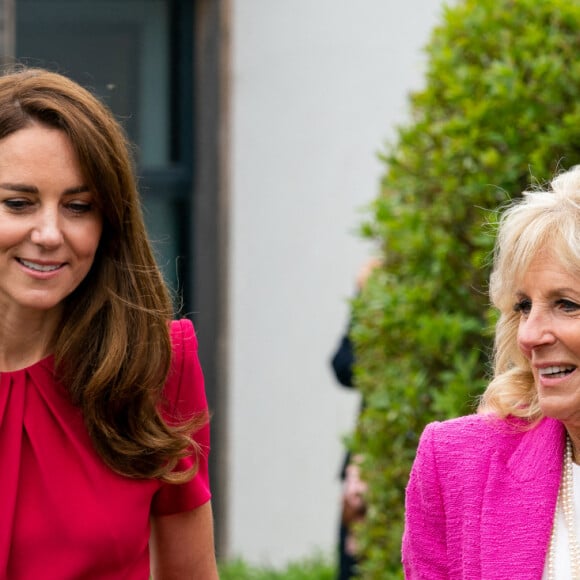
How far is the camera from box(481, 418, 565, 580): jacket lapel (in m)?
3.07

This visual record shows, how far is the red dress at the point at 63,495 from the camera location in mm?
3264

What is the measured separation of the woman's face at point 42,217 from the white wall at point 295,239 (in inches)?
180

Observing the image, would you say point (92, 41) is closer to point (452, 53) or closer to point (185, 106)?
point (185, 106)

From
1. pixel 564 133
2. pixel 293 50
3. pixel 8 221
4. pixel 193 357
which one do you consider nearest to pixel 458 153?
pixel 564 133

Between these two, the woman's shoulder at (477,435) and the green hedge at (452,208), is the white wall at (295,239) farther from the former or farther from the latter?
the woman's shoulder at (477,435)

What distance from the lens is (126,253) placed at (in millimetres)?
3465

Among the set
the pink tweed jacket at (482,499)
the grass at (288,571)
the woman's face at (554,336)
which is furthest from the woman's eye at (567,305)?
the grass at (288,571)

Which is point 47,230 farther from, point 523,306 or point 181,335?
point 523,306

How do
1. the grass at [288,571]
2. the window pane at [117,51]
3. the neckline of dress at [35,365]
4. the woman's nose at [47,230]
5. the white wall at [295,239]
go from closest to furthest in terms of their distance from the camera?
the woman's nose at [47,230]
the neckline of dress at [35,365]
the grass at [288,571]
the white wall at [295,239]
the window pane at [117,51]

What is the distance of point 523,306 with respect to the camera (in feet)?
10.2

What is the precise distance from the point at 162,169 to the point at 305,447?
1.71 metres

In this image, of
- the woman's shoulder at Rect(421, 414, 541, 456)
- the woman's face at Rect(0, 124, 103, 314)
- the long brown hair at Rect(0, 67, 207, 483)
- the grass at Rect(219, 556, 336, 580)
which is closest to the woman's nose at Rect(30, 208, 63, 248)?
the woman's face at Rect(0, 124, 103, 314)

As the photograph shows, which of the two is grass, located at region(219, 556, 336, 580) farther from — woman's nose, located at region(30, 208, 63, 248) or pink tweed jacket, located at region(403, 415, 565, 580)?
woman's nose, located at region(30, 208, 63, 248)

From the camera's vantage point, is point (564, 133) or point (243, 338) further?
point (243, 338)
